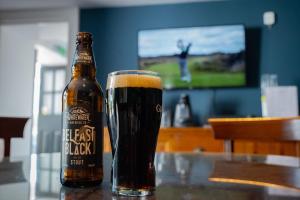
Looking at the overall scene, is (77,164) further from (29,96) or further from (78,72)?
(29,96)

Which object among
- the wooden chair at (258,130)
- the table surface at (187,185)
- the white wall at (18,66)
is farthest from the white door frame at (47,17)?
the table surface at (187,185)

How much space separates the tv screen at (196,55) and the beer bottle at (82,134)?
2.65m

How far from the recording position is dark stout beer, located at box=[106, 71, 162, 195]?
16.3 inches

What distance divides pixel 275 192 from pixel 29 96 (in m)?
3.98

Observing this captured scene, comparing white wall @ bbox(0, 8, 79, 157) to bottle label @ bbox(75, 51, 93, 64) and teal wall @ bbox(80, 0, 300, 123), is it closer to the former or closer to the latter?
teal wall @ bbox(80, 0, 300, 123)

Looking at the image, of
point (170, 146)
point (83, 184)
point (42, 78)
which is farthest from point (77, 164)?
point (42, 78)

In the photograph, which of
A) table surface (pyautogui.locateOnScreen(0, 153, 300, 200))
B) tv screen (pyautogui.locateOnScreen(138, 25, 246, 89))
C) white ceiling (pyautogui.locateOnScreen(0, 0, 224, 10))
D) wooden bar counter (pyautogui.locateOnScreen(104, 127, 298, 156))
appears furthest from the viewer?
white ceiling (pyautogui.locateOnScreen(0, 0, 224, 10))

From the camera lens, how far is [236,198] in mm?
388

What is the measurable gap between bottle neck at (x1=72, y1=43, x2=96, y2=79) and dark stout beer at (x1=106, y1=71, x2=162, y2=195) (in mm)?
78

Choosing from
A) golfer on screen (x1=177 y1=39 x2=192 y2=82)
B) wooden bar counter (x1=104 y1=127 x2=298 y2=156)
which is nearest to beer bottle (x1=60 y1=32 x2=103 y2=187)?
wooden bar counter (x1=104 y1=127 x2=298 y2=156)

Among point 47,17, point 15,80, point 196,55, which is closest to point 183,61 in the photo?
point 196,55

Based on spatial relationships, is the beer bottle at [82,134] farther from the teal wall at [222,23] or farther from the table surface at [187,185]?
the teal wall at [222,23]

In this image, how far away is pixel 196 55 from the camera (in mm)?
3217

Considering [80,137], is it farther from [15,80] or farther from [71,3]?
[15,80]
